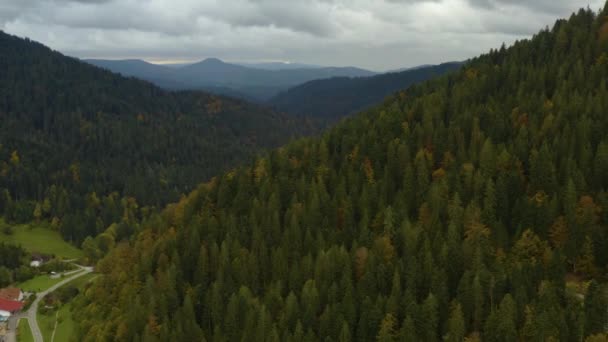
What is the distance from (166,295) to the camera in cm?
8081

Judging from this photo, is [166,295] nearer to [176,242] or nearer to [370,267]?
[176,242]

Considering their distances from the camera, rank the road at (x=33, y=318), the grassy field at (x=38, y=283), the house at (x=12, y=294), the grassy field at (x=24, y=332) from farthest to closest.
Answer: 1. the grassy field at (x=38, y=283)
2. the house at (x=12, y=294)
3. the road at (x=33, y=318)
4. the grassy field at (x=24, y=332)

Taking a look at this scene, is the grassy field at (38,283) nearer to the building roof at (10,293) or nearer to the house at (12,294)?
the house at (12,294)

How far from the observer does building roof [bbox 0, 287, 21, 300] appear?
376 feet

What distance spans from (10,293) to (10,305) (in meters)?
6.28

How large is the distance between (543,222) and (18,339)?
95756 millimetres

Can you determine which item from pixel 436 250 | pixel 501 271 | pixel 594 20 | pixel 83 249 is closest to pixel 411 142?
pixel 436 250

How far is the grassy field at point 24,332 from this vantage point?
97062mm

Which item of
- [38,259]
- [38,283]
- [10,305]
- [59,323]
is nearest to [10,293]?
[10,305]

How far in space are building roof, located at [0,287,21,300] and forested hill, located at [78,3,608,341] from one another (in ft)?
84.7

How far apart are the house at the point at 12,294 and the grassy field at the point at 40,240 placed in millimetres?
41918

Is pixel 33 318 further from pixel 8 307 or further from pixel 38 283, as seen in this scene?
pixel 38 283

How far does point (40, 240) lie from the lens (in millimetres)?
173875

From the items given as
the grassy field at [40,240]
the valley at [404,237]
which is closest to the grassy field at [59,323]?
the valley at [404,237]
